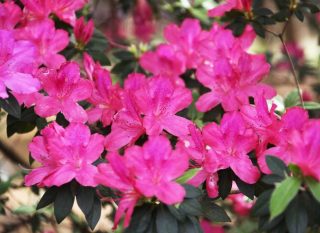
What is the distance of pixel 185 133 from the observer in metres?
1.27

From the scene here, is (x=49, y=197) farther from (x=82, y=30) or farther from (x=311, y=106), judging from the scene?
(x=311, y=106)

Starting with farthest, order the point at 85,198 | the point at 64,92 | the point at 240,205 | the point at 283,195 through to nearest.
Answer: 1. the point at 240,205
2. the point at 64,92
3. the point at 85,198
4. the point at 283,195

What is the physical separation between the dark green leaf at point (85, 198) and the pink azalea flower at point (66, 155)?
1.4 inches

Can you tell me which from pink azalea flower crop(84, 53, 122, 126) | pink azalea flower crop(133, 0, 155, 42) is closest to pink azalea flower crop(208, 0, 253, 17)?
pink azalea flower crop(84, 53, 122, 126)

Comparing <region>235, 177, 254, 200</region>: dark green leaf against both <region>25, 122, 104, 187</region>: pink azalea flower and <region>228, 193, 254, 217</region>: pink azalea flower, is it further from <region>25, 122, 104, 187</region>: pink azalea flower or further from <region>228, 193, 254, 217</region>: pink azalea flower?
<region>228, 193, 254, 217</region>: pink azalea flower

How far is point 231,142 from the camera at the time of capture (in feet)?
3.98

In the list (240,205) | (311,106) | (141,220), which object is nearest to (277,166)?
(141,220)

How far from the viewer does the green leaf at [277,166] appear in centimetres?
105

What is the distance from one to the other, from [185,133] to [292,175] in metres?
0.28

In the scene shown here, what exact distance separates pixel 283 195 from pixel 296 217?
86 mm

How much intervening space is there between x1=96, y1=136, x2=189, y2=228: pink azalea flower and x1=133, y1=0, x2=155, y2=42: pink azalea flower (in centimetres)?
207

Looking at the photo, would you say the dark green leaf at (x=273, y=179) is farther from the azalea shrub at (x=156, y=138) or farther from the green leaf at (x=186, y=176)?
the green leaf at (x=186, y=176)

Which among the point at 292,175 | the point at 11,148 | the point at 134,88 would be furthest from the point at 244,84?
the point at 11,148

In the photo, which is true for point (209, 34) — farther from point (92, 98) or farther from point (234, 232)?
point (234, 232)
